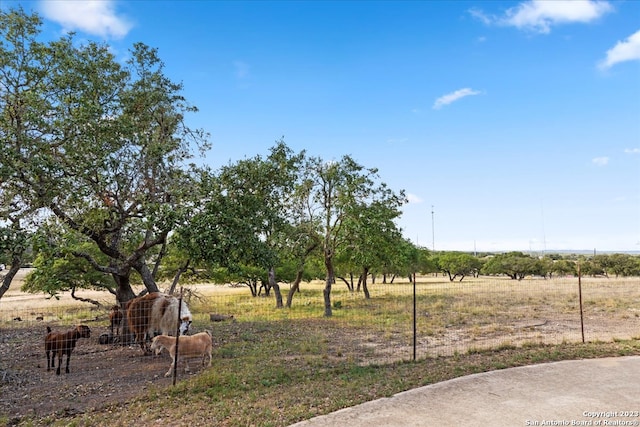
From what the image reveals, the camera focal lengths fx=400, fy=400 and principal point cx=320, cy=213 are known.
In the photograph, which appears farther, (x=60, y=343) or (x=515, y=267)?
(x=515, y=267)

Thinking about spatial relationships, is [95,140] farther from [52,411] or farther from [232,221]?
[52,411]

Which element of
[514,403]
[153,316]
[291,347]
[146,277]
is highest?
Result: [146,277]

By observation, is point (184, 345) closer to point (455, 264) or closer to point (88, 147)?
point (88, 147)

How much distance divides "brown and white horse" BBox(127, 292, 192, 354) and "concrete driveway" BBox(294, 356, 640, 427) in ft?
18.0

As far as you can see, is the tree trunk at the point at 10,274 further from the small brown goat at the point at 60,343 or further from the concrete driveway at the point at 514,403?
the concrete driveway at the point at 514,403

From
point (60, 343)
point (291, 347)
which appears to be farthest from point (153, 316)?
point (291, 347)

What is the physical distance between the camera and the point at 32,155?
8.19m

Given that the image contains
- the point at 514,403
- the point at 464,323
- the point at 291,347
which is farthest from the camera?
the point at 464,323

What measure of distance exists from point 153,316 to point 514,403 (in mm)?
8078

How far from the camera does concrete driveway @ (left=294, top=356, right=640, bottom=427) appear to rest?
564 centimetres

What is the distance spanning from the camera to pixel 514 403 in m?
6.30

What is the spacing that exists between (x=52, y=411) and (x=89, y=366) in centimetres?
313

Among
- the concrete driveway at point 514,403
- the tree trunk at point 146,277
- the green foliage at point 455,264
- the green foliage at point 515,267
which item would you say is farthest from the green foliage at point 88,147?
the green foliage at point 515,267

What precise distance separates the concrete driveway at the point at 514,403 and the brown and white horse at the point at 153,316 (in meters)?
5.50
